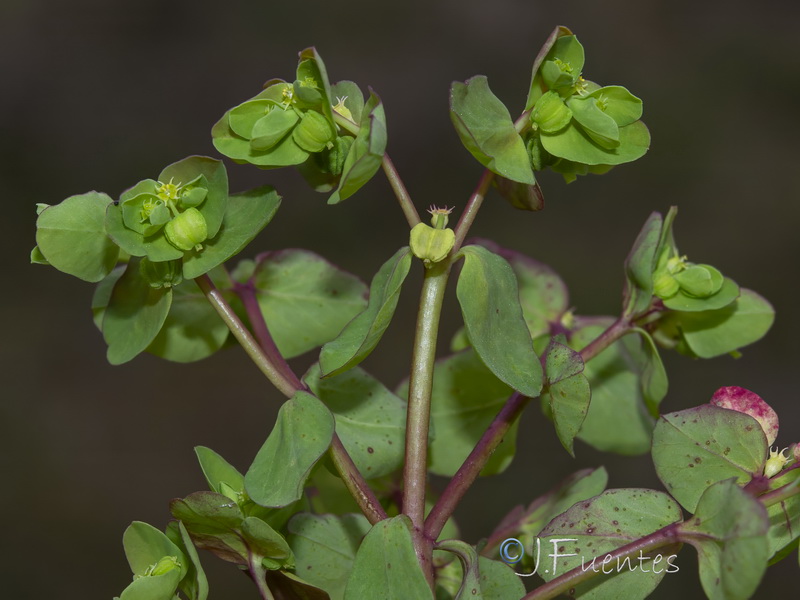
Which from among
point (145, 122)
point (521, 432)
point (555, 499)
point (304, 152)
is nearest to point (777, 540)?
point (555, 499)

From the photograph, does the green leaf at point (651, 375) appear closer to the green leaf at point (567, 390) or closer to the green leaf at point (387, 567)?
the green leaf at point (567, 390)

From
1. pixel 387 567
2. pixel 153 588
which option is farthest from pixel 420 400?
pixel 153 588

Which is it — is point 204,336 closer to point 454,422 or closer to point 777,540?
point 454,422

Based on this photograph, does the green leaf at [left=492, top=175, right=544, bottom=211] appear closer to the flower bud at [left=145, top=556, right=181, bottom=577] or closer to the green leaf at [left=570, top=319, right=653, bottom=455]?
the green leaf at [left=570, top=319, right=653, bottom=455]

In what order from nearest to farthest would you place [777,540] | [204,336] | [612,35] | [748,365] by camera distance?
[777,540]
[204,336]
[748,365]
[612,35]

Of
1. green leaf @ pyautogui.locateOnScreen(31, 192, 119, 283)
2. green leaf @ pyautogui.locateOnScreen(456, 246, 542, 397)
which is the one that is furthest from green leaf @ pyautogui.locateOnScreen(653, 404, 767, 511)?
green leaf @ pyautogui.locateOnScreen(31, 192, 119, 283)

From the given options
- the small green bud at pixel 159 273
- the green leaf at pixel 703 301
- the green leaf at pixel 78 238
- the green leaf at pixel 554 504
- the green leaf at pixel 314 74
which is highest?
the green leaf at pixel 314 74

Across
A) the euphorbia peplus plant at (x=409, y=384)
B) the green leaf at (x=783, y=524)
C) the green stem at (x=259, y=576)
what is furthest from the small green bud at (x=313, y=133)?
the green leaf at (x=783, y=524)
